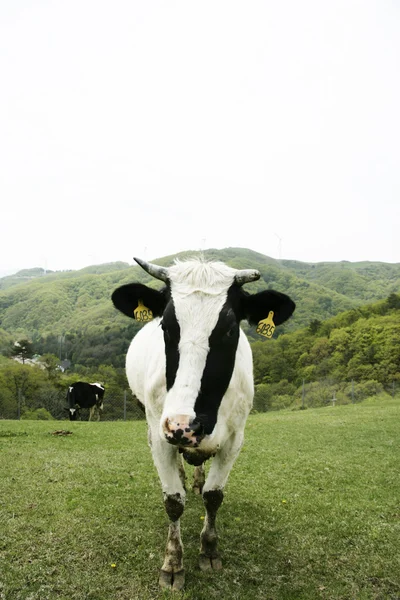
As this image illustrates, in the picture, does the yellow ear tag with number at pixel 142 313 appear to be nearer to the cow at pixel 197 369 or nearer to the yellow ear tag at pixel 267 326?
the cow at pixel 197 369

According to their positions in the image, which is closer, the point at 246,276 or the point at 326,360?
the point at 246,276

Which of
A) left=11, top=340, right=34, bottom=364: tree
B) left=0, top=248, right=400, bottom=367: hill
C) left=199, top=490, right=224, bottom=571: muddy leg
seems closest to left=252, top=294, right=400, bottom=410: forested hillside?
left=0, top=248, right=400, bottom=367: hill

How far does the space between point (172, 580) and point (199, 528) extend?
4.47 ft

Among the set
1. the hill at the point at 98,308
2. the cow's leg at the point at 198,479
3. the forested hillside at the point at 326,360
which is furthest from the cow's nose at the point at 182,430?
the hill at the point at 98,308

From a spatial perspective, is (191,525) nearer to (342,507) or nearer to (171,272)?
(342,507)

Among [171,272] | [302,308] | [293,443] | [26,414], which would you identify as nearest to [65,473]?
[171,272]

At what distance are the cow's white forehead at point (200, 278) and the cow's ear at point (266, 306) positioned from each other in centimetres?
33

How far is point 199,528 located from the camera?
18.2 ft

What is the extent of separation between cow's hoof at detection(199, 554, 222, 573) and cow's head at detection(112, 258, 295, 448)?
7.08ft

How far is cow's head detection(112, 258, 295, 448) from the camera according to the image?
3.20m

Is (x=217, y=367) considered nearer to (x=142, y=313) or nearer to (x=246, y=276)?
(x=246, y=276)

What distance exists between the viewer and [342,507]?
6.62 metres

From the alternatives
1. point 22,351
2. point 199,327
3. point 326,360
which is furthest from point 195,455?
point 22,351

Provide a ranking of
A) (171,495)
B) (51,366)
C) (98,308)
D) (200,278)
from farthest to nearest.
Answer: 1. (98,308)
2. (51,366)
3. (171,495)
4. (200,278)
